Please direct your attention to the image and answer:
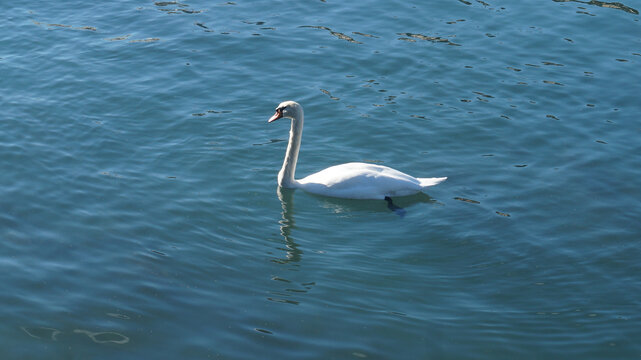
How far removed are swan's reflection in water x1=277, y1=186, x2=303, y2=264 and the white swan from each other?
0.16 metres

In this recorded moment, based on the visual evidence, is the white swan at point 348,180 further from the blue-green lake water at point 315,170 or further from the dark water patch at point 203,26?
the dark water patch at point 203,26

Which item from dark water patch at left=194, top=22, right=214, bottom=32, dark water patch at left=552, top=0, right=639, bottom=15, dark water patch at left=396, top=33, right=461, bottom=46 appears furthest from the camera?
dark water patch at left=552, top=0, right=639, bottom=15

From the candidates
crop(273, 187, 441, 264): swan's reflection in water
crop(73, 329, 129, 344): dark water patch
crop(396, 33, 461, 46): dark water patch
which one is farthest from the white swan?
crop(396, 33, 461, 46): dark water patch

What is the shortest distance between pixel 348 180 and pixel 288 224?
1332 millimetres

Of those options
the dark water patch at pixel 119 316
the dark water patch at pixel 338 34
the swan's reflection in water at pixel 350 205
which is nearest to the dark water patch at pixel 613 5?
the dark water patch at pixel 338 34

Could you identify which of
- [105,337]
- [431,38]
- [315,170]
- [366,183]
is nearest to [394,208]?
[366,183]

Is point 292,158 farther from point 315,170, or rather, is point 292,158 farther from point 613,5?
point 613,5

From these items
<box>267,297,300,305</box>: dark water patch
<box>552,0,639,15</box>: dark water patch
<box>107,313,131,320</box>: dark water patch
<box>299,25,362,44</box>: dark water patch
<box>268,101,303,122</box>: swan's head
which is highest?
<box>552,0,639,15</box>: dark water patch

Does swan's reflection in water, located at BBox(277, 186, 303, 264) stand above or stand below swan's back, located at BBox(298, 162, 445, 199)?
below

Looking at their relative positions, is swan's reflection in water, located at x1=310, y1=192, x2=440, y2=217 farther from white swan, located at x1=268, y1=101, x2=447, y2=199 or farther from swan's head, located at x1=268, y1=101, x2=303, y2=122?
swan's head, located at x1=268, y1=101, x2=303, y2=122

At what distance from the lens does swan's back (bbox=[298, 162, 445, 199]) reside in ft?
45.8

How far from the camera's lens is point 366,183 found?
45.9 ft

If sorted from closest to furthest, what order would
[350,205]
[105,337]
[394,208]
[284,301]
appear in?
[105,337] < [284,301] < [394,208] < [350,205]

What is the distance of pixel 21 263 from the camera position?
39.4 feet
